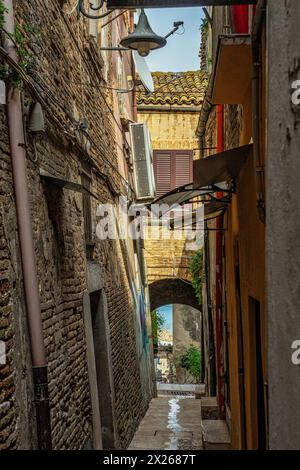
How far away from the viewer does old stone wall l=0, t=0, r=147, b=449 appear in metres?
4.14

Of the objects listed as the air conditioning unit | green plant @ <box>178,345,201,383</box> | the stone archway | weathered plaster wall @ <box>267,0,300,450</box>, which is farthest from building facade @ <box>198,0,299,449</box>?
green plant @ <box>178,345,201,383</box>

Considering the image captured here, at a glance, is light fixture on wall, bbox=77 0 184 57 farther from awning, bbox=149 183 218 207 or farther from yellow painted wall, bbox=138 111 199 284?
yellow painted wall, bbox=138 111 199 284

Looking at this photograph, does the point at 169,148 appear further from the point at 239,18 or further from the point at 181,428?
the point at 239,18

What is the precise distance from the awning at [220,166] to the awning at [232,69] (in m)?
0.72

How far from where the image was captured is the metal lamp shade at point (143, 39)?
616cm

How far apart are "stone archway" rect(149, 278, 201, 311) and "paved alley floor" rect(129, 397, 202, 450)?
5572 mm

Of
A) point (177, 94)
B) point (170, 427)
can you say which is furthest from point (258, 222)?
point (177, 94)

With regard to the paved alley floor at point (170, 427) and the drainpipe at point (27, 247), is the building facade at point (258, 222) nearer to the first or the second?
the paved alley floor at point (170, 427)

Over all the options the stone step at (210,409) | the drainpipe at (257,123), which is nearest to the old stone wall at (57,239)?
the drainpipe at (257,123)

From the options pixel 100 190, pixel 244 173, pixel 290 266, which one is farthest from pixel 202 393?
pixel 290 266

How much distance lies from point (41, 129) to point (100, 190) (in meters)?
4.36
